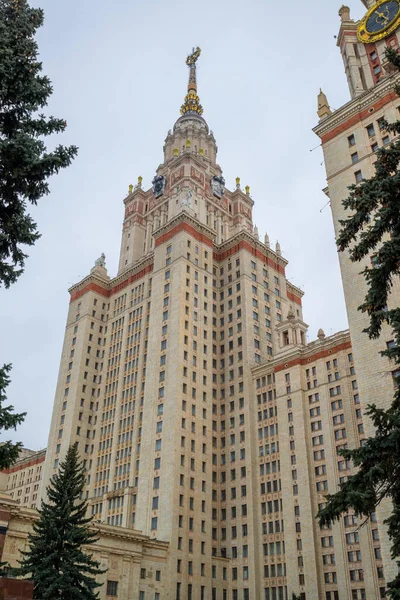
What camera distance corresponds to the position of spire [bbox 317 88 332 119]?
206 ft

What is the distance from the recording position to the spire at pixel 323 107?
62.7 metres

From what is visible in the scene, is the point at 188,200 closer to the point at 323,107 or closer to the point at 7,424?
the point at 323,107

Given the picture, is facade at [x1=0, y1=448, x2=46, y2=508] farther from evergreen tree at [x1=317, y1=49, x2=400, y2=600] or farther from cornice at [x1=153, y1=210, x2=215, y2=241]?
evergreen tree at [x1=317, y1=49, x2=400, y2=600]

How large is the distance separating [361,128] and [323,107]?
7.82 metres

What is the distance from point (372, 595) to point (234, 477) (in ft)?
81.1

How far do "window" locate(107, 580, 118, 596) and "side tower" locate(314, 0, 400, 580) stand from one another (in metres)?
28.1

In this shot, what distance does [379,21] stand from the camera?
60500 mm

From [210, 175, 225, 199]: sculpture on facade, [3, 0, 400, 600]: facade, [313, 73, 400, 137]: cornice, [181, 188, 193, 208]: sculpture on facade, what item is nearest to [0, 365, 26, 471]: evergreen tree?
[3, 0, 400, 600]: facade

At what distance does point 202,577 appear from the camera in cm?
7025

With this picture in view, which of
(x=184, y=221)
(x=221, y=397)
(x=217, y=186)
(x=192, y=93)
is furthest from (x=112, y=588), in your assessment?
(x=192, y=93)

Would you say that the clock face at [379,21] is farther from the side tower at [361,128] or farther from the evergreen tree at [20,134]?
the evergreen tree at [20,134]

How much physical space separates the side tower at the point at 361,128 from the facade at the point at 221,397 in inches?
6.9

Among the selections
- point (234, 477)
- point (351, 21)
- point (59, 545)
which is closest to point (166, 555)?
point (234, 477)

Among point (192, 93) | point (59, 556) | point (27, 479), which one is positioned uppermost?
point (192, 93)
